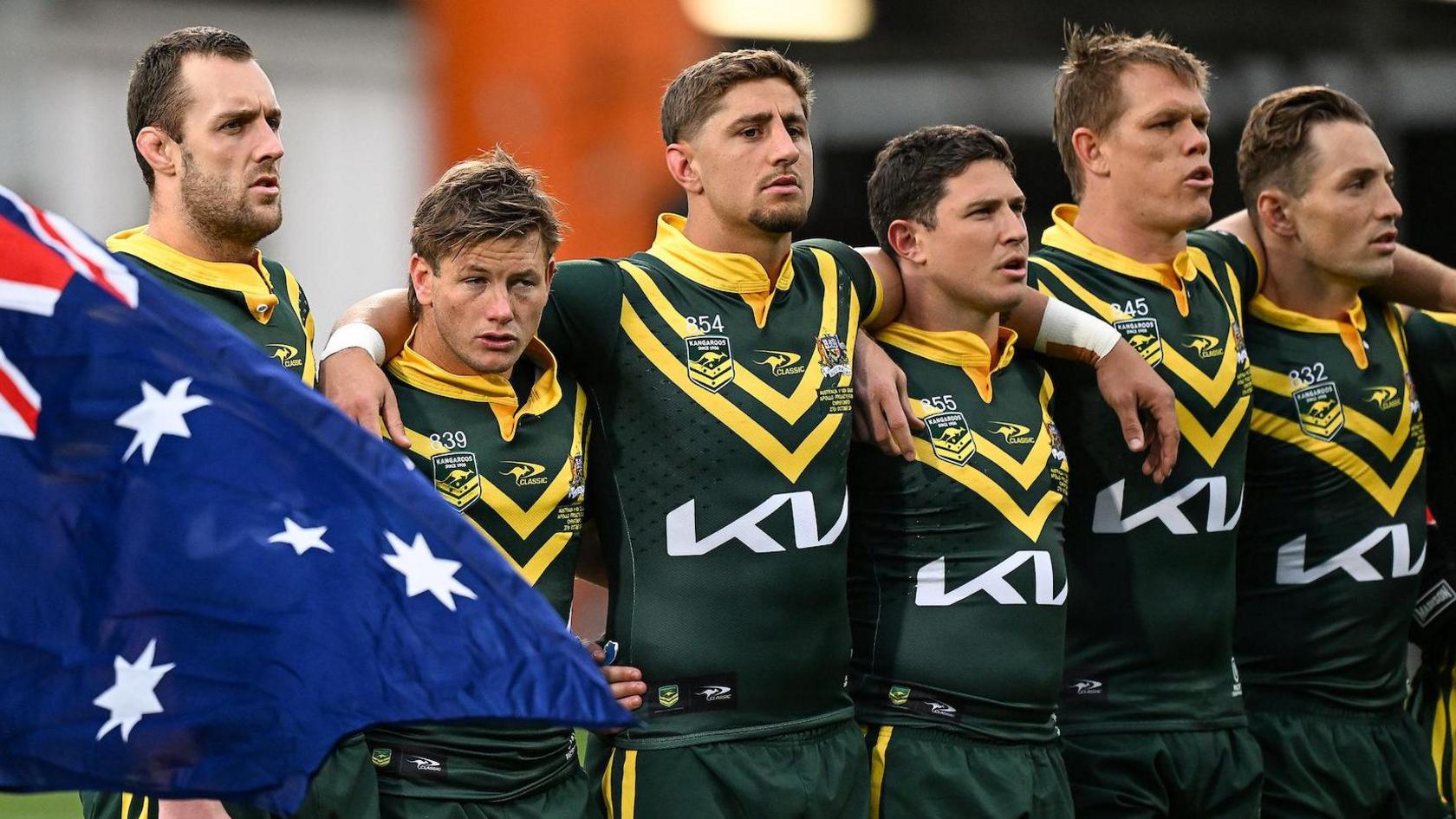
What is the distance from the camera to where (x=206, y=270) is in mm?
4113

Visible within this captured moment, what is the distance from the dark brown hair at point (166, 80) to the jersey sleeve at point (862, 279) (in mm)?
1484

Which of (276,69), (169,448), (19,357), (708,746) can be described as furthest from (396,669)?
(276,69)

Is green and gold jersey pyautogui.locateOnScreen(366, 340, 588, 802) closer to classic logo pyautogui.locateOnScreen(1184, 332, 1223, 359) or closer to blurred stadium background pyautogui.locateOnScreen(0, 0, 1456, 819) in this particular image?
classic logo pyautogui.locateOnScreen(1184, 332, 1223, 359)

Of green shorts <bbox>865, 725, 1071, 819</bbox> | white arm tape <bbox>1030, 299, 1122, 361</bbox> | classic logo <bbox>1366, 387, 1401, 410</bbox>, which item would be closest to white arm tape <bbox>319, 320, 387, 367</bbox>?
green shorts <bbox>865, 725, 1071, 819</bbox>

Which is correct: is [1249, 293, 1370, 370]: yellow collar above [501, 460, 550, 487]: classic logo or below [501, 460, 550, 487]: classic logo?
above

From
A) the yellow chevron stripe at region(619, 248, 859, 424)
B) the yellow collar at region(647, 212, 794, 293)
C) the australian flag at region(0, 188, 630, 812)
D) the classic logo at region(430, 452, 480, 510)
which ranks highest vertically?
the yellow collar at region(647, 212, 794, 293)

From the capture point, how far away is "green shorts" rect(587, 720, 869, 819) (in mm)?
4277

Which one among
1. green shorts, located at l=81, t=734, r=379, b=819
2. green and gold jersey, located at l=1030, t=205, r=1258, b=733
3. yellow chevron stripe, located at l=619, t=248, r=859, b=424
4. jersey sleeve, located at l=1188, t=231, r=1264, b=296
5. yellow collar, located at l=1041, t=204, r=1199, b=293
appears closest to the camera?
green shorts, located at l=81, t=734, r=379, b=819

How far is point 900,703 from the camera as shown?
4617mm

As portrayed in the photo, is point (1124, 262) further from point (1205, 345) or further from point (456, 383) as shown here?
point (456, 383)

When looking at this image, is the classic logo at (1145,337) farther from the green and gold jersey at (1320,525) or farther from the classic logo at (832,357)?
the classic logo at (832,357)

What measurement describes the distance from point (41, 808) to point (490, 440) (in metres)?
4.76

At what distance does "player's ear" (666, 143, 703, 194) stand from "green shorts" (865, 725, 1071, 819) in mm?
1366

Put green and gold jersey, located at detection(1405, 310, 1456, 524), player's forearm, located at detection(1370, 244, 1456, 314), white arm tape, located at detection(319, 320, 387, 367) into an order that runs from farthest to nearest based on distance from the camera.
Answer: green and gold jersey, located at detection(1405, 310, 1456, 524) < player's forearm, located at detection(1370, 244, 1456, 314) < white arm tape, located at detection(319, 320, 387, 367)
